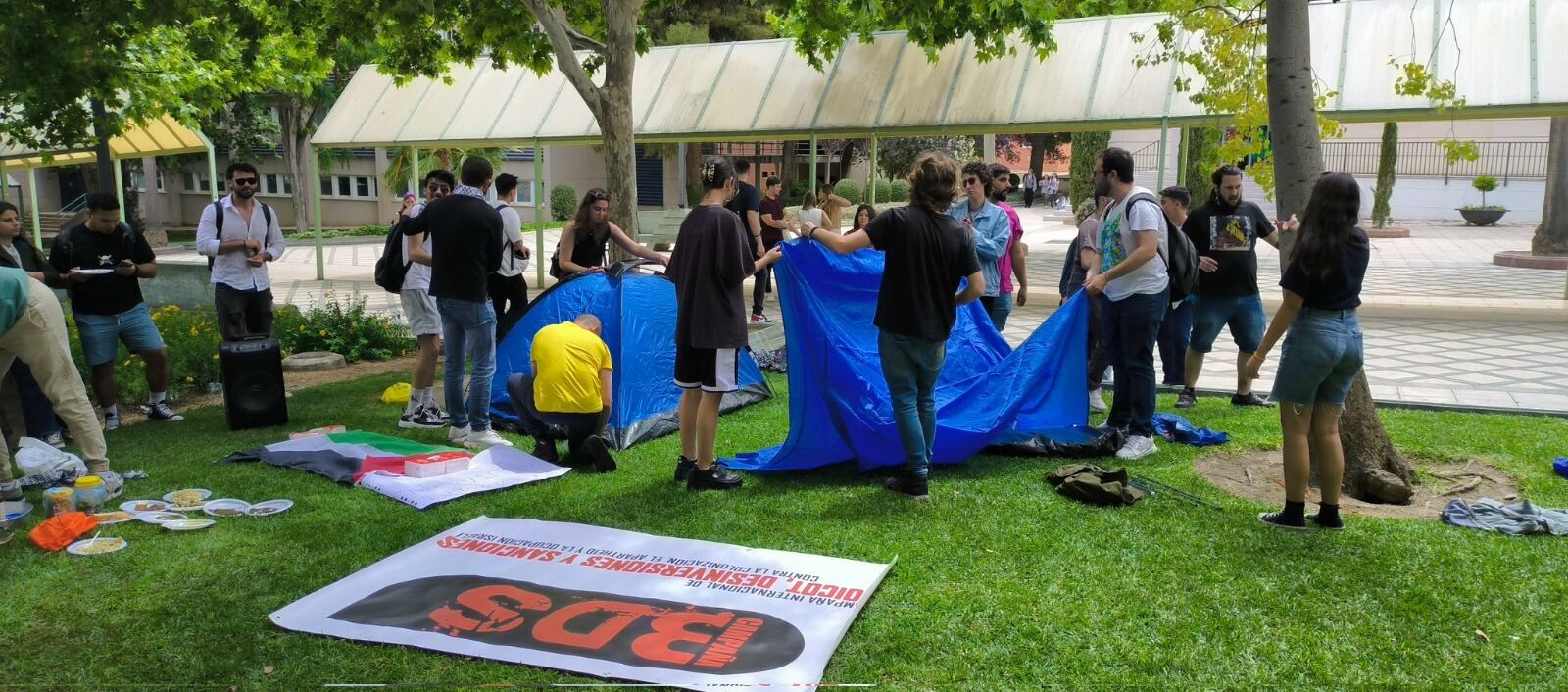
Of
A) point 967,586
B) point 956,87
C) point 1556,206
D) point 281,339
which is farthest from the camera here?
point 1556,206

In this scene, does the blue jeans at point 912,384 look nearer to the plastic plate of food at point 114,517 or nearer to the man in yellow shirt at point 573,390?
the man in yellow shirt at point 573,390

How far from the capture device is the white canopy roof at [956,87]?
457 inches

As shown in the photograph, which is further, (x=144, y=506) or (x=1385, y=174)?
(x=1385, y=174)

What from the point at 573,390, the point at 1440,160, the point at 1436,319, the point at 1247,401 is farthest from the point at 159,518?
the point at 1440,160

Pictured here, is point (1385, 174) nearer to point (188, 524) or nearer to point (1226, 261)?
point (1226, 261)

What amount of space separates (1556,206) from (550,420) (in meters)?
21.3

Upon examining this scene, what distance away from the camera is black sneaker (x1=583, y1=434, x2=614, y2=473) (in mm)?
5914

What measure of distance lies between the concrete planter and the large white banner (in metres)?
33.2

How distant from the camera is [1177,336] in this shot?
7555mm

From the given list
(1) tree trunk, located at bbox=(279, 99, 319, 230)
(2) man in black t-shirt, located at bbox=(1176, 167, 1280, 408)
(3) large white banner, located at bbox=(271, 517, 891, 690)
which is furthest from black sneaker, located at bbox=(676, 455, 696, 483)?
(1) tree trunk, located at bbox=(279, 99, 319, 230)

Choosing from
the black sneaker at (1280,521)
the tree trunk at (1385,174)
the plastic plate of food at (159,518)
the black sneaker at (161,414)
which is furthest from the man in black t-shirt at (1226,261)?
the tree trunk at (1385,174)

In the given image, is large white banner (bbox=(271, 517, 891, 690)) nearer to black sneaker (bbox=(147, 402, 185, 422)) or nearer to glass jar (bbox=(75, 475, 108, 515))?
glass jar (bbox=(75, 475, 108, 515))

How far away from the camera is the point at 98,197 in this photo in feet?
22.6

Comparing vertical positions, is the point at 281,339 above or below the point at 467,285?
below
